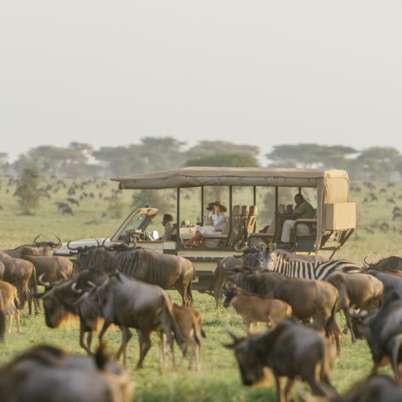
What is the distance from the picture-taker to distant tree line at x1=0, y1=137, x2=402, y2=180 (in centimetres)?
8831

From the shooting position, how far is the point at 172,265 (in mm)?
17156

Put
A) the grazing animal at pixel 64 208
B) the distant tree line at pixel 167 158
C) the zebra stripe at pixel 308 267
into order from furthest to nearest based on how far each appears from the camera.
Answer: the distant tree line at pixel 167 158, the grazing animal at pixel 64 208, the zebra stripe at pixel 308 267

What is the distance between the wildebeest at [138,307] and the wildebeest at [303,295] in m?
1.85

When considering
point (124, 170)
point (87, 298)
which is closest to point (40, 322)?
point (87, 298)

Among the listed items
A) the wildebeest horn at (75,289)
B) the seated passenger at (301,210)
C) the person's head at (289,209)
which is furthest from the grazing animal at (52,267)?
the wildebeest horn at (75,289)

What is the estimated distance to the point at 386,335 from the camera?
10.7 m

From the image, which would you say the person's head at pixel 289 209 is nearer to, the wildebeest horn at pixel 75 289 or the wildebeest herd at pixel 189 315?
the wildebeest herd at pixel 189 315

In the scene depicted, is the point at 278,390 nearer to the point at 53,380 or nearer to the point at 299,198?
the point at 53,380

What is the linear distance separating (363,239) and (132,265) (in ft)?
87.8

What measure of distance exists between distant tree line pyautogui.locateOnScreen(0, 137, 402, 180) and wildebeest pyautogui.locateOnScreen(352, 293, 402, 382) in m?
75.0

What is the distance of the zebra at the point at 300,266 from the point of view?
54.5 feet

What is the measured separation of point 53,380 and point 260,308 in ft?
21.8

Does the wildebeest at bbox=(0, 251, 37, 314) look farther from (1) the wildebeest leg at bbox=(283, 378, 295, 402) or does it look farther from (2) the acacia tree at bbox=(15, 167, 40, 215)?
(2) the acacia tree at bbox=(15, 167, 40, 215)

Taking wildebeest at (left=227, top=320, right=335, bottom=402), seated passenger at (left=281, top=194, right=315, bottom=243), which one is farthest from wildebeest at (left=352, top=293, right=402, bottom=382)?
seated passenger at (left=281, top=194, right=315, bottom=243)
